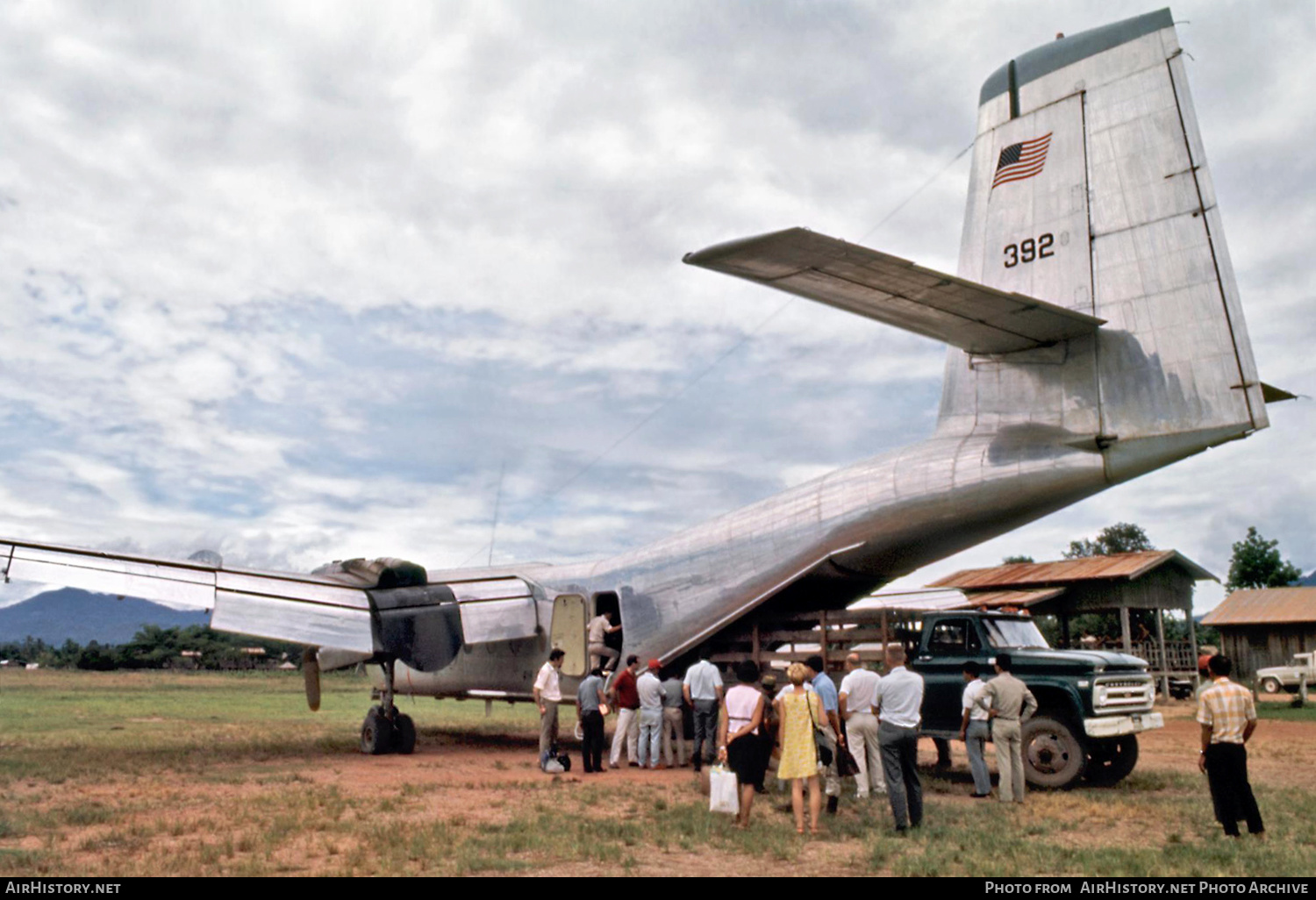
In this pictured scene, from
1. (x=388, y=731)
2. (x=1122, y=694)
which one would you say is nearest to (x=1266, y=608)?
(x=1122, y=694)

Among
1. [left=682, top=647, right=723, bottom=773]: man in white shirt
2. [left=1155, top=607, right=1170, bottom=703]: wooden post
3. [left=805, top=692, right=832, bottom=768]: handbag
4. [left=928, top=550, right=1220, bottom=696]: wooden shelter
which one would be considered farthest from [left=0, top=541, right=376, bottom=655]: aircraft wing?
[left=1155, top=607, right=1170, bottom=703]: wooden post

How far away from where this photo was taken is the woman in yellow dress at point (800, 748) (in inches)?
357

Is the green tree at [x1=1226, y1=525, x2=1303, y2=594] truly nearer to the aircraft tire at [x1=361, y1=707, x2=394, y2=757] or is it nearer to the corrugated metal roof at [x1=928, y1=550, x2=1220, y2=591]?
the corrugated metal roof at [x1=928, y1=550, x2=1220, y2=591]

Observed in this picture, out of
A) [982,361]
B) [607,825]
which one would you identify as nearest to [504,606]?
[607,825]

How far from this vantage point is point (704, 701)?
13.1m

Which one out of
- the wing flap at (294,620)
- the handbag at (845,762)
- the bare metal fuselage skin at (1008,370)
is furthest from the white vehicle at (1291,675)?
the wing flap at (294,620)

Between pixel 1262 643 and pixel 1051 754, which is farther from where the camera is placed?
pixel 1262 643

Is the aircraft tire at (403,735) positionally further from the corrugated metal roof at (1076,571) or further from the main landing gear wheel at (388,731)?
the corrugated metal roof at (1076,571)

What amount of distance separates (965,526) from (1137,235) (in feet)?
12.9

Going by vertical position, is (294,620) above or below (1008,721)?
above

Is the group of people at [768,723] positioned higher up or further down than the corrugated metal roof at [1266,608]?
further down

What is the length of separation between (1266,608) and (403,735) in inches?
1396

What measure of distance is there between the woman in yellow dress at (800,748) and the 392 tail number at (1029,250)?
255 inches

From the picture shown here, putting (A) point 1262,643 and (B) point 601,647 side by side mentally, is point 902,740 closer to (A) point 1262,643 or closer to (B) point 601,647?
(B) point 601,647
